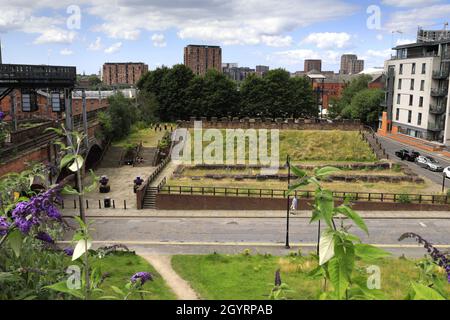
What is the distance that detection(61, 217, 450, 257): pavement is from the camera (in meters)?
26.2

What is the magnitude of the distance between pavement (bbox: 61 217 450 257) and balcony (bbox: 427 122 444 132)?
1242 inches

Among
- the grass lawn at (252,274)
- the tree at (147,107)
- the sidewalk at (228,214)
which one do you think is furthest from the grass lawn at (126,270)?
the tree at (147,107)

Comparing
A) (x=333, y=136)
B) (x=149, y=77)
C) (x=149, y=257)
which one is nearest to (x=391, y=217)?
(x=149, y=257)

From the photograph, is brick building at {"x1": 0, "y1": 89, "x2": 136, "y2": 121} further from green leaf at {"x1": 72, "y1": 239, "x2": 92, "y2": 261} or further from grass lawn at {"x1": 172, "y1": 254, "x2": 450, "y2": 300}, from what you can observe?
green leaf at {"x1": 72, "y1": 239, "x2": 92, "y2": 261}

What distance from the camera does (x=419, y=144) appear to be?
198ft

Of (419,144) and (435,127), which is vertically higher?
(435,127)

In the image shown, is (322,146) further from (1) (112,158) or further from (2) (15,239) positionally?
(2) (15,239)

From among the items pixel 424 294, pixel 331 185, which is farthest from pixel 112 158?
pixel 424 294

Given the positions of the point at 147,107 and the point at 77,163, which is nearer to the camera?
the point at 77,163

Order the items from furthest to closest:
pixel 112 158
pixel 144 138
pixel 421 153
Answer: pixel 144 138 → pixel 421 153 → pixel 112 158

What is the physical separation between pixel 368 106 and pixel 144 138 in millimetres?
41358

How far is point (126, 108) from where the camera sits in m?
59.7

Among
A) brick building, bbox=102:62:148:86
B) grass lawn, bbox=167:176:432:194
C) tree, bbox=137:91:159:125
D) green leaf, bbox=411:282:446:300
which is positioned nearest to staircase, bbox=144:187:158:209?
grass lawn, bbox=167:176:432:194
